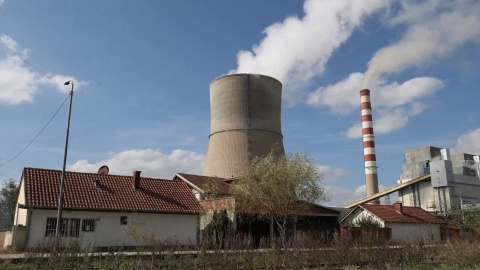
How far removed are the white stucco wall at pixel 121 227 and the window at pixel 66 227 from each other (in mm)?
216

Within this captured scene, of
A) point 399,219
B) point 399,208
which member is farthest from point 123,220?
point 399,208

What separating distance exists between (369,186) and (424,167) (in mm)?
15389

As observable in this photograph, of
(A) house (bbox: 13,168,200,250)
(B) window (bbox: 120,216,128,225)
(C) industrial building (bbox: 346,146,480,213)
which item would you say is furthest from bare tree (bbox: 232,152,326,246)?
(C) industrial building (bbox: 346,146,480,213)

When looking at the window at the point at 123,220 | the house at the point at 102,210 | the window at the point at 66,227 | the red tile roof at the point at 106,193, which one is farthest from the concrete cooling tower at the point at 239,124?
the window at the point at 66,227

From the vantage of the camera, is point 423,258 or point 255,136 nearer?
point 423,258

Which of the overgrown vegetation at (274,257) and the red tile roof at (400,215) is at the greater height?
the red tile roof at (400,215)

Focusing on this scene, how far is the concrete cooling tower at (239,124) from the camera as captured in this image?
46.9 metres

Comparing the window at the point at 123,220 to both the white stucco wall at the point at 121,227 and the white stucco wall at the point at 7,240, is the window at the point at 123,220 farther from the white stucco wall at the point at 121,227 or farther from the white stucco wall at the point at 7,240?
the white stucco wall at the point at 7,240

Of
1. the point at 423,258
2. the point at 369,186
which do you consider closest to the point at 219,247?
the point at 423,258

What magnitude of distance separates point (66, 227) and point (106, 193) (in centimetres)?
349

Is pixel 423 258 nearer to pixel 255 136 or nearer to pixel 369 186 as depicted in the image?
pixel 255 136

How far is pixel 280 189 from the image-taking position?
30.9 m

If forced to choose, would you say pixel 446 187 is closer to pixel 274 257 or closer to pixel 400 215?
pixel 400 215

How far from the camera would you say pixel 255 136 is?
47281 millimetres
